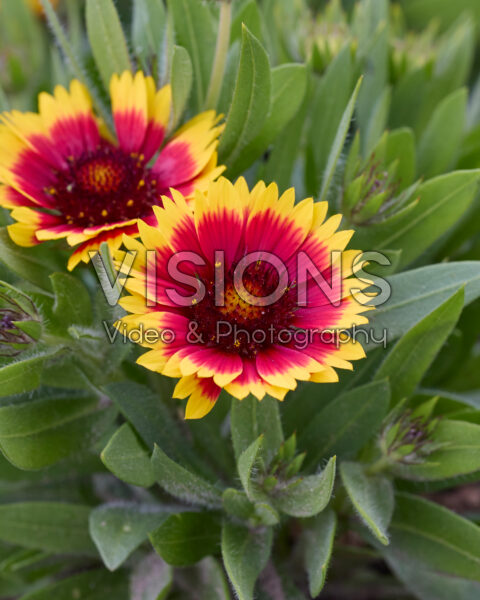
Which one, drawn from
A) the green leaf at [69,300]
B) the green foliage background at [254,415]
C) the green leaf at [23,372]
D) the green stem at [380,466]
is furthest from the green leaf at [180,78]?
the green stem at [380,466]

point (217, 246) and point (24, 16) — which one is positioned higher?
point (24, 16)

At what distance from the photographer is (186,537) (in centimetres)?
108

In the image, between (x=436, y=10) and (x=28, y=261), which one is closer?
(x=28, y=261)

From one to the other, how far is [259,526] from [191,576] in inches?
8.8

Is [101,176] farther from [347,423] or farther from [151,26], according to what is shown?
[347,423]

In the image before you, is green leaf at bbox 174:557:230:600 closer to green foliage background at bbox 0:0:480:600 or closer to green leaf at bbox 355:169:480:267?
green foliage background at bbox 0:0:480:600

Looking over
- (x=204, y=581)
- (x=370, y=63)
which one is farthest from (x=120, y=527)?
(x=370, y=63)

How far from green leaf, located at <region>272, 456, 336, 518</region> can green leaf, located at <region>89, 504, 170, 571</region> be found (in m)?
0.22

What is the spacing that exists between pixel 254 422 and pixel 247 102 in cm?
49

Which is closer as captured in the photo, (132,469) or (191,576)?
(132,469)

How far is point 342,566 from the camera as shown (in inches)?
58.5

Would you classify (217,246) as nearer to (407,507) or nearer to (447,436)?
(447,436)

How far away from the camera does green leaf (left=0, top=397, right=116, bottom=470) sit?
1025mm

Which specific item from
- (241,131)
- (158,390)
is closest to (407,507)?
(158,390)
